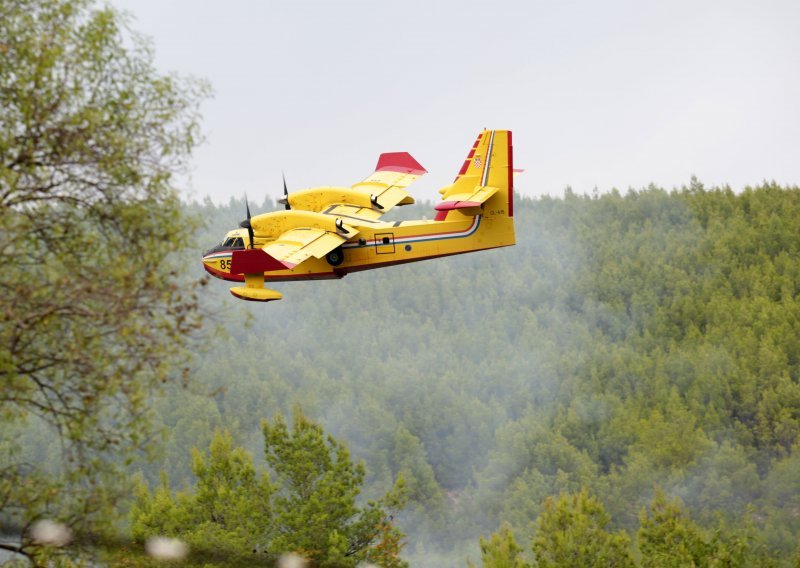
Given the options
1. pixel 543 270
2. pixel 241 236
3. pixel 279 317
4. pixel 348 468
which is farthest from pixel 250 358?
pixel 241 236

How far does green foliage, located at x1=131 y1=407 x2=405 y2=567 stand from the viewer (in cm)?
6219

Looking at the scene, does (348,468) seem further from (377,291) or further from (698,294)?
(377,291)

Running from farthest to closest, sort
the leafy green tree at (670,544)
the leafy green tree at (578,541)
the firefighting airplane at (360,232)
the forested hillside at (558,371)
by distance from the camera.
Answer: the forested hillside at (558,371)
the leafy green tree at (578,541)
the leafy green tree at (670,544)
the firefighting airplane at (360,232)

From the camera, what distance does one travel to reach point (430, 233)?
44.9 m

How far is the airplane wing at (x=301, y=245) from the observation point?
136 feet

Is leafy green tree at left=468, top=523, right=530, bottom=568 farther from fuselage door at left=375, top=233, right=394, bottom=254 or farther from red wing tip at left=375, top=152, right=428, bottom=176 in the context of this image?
fuselage door at left=375, top=233, right=394, bottom=254

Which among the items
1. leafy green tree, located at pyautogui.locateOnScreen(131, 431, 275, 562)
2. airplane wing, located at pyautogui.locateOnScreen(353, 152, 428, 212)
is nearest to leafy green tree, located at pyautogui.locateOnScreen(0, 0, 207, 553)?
airplane wing, located at pyautogui.locateOnScreen(353, 152, 428, 212)

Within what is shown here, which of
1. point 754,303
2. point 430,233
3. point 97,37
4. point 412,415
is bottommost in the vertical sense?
point 412,415

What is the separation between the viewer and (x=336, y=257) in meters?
44.4

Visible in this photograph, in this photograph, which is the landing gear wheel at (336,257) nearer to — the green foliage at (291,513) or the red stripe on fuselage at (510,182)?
the red stripe on fuselage at (510,182)

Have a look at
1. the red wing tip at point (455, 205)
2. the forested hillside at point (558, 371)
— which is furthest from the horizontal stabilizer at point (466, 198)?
the forested hillside at point (558, 371)

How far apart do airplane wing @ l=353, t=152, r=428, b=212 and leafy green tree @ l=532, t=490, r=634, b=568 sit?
25.0 meters

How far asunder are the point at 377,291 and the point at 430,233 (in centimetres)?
14566

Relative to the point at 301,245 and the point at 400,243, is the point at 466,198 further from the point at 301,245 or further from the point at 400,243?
the point at 301,245
